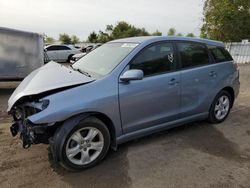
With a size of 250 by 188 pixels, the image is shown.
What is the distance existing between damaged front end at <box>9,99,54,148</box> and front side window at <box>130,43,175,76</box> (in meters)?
1.41

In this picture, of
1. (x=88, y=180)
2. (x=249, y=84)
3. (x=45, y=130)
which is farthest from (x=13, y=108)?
(x=249, y=84)

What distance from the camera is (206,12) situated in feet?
64.8

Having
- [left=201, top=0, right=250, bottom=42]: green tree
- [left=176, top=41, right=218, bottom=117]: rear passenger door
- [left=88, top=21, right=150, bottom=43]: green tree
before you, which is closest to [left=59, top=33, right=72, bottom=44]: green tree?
[left=88, top=21, right=150, bottom=43]: green tree

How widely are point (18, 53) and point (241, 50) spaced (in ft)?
48.3

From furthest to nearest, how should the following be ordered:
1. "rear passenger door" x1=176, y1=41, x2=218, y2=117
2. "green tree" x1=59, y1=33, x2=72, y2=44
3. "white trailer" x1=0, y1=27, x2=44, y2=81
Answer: "green tree" x1=59, y1=33, x2=72, y2=44 < "white trailer" x1=0, y1=27, x2=44, y2=81 < "rear passenger door" x1=176, y1=41, x2=218, y2=117

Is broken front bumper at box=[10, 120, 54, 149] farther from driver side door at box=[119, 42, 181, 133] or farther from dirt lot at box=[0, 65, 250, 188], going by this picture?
driver side door at box=[119, 42, 181, 133]

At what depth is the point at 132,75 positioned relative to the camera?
3635 millimetres

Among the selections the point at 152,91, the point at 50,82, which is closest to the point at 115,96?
the point at 152,91

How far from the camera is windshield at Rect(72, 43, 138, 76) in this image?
3924 millimetres

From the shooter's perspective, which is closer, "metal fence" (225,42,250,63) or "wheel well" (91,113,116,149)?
"wheel well" (91,113,116,149)

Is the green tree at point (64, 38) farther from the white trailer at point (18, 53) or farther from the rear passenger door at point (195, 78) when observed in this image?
the rear passenger door at point (195, 78)

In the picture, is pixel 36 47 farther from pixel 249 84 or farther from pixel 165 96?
pixel 249 84

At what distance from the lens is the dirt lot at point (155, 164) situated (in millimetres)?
3283

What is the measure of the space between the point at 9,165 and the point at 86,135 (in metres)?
1.16
